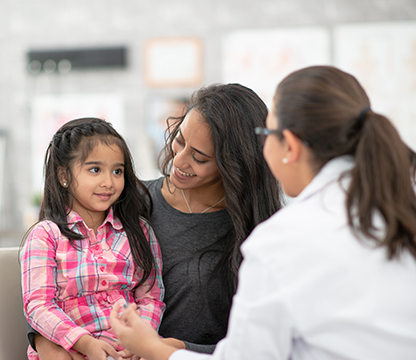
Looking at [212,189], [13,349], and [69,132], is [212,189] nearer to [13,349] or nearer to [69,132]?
[69,132]

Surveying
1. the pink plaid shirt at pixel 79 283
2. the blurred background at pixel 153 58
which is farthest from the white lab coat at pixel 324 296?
the blurred background at pixel 153 58

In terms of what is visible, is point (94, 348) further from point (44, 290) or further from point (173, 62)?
point (173, 62)

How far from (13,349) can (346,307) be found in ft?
3.52

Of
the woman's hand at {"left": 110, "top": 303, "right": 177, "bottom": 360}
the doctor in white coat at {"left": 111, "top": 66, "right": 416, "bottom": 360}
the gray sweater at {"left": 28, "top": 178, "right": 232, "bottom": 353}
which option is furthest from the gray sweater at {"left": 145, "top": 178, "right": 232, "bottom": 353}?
the doctor in white coat at {"left": 111, "top": 66, "right": 416, "bottom": 360}

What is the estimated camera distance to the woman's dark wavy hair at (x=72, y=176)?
1.43m

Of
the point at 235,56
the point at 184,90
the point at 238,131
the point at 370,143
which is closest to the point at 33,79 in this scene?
the point at 184,90

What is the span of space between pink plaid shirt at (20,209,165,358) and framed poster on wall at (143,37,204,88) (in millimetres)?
3020

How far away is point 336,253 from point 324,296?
8cm

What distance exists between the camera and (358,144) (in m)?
0.89

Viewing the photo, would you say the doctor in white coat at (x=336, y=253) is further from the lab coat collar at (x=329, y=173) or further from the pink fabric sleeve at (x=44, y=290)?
the pink fabric sleeve at (x=44, y=290)

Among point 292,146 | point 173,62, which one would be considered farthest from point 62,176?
point 173,62

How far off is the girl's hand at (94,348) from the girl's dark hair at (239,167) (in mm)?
421

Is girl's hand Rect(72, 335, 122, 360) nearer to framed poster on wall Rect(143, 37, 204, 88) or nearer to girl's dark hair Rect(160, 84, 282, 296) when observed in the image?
girl's dark hair Rect(160, 84, 282, 296)

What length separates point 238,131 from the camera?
1441mm
